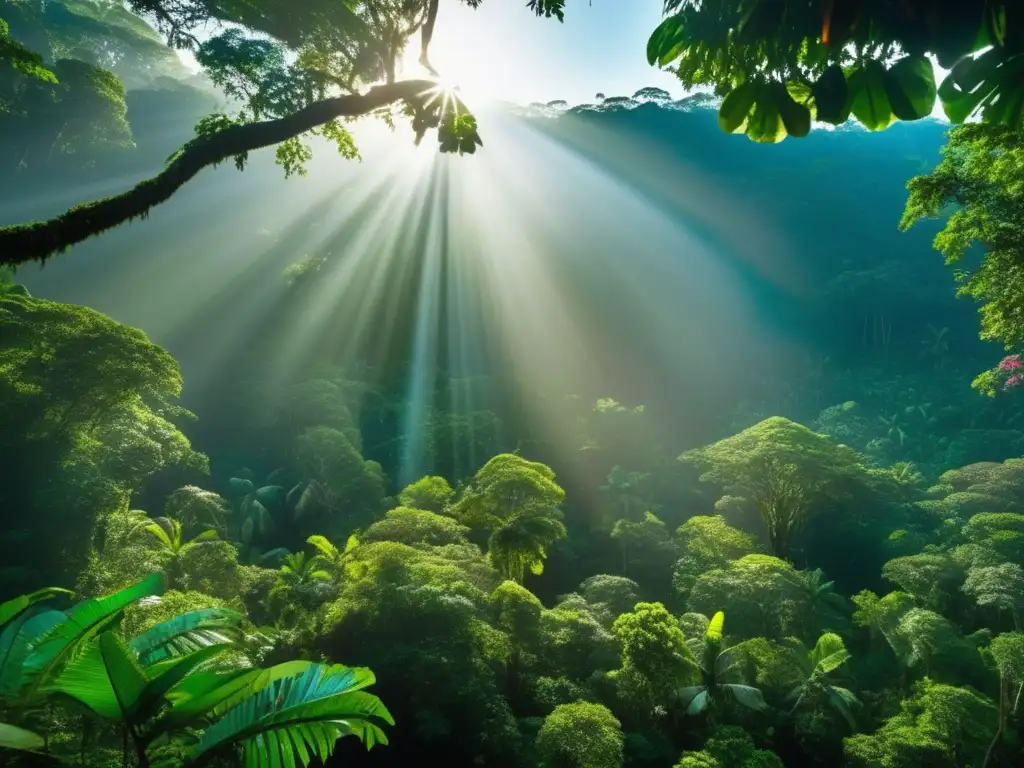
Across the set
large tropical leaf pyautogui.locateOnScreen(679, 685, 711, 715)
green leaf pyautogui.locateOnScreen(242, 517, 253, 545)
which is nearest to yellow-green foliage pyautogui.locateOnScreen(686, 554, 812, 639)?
large tropical leaf pyautogui.locateOnScreen(679, 685, 711, 715)

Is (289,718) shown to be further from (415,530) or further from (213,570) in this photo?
(213,570)

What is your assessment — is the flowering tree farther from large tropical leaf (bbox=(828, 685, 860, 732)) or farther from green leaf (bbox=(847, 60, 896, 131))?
green leaf (bbox=(847, 60, 896, 131))

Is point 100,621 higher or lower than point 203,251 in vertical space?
lower

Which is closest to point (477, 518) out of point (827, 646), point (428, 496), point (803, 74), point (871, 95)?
point (428, 496)

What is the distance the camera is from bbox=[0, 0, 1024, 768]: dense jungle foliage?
3.48 meters

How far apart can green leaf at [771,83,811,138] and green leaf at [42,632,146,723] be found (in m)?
4.25

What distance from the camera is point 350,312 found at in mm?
36438

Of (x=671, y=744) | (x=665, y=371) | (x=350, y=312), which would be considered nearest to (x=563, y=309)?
(x=665, y=371)

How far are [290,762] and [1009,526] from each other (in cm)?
1940

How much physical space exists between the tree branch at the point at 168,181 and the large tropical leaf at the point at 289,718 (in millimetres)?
→ 2997

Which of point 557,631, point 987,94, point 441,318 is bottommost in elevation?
point 557,631

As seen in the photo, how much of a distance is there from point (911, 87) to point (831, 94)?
15 centimetres

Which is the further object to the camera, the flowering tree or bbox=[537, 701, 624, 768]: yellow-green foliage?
the flowering tree

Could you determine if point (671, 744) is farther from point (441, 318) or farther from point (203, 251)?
point (203, 251)
